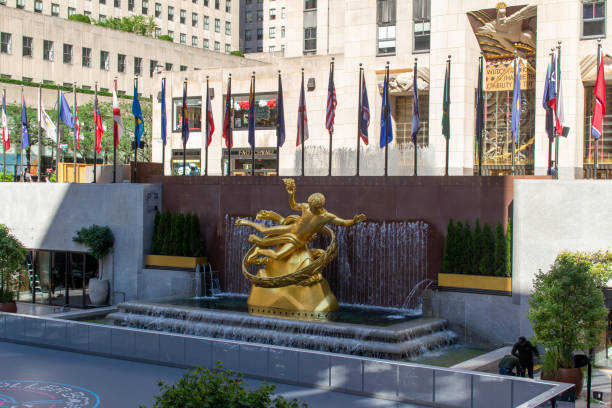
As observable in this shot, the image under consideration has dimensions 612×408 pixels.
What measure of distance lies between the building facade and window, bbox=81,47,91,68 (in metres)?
28.4

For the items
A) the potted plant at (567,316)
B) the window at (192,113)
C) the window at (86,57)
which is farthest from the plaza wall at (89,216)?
the window at (86,57)

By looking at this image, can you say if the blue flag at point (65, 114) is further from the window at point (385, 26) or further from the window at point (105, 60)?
the window at point (105, 60)

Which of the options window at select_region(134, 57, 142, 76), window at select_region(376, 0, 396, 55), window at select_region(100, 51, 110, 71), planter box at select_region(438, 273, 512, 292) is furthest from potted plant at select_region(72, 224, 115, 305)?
window at select_region(134, 57, 142, 76)

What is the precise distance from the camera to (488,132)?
38.5m

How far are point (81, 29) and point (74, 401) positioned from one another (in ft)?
196

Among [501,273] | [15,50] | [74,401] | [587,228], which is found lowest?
[74,401]

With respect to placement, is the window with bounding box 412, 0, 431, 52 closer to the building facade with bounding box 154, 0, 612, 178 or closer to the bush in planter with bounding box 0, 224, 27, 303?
the building facade with bounding box 154, 0, 612, 178

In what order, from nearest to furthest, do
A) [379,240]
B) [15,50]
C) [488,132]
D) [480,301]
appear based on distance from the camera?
[480,301] < [379,240] < [488,132] < [15,50]

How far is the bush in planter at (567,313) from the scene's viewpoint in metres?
16.6

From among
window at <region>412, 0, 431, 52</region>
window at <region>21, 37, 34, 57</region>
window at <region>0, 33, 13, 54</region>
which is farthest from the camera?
window at <region>21, 37, 34, 57</region>

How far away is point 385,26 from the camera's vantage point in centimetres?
4156

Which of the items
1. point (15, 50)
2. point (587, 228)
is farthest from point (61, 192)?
point (15, 50)

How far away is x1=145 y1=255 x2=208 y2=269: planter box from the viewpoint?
27.8 metres

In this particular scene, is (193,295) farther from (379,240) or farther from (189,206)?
(379,240)
